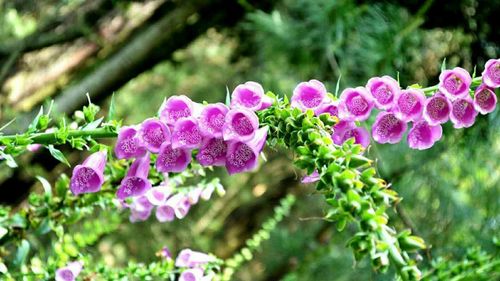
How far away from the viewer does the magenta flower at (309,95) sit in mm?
378

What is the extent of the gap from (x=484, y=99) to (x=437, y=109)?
0.03 m

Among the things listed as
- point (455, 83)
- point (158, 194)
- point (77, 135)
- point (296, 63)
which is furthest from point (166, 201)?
point (296, 63)

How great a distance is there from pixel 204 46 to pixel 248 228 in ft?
1.40

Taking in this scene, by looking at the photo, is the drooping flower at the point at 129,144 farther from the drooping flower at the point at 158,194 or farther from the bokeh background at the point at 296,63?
the bokeh background at the point at 296,63

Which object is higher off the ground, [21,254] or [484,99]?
[484,99]

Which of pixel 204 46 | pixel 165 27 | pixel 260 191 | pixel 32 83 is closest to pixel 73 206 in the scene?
pixel 165 27

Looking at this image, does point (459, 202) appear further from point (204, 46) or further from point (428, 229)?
point (204, 46)

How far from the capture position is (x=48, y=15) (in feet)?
3.34

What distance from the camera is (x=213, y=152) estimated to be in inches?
14.1

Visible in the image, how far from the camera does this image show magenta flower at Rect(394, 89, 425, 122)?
37 centimetres

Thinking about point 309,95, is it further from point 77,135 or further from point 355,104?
point 77,135

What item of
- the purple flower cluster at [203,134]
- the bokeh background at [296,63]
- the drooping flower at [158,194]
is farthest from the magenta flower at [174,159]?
the bokeh background at [296,63]

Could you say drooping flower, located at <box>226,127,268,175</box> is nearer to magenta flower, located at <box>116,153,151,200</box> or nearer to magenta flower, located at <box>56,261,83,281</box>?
magenta flower, located at <box>116,153,151,200</box>

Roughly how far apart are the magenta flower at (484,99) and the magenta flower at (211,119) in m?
0.15
